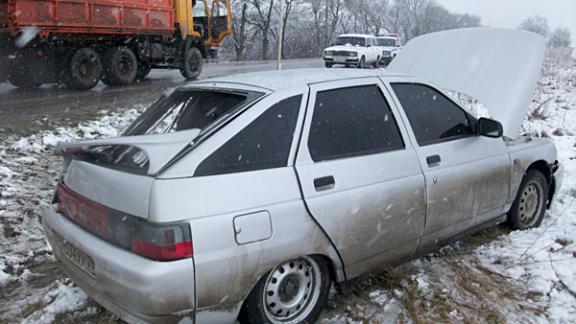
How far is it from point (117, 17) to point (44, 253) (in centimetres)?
1050

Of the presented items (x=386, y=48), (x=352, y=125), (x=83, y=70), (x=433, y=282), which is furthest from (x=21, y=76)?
(x=386, y=48)

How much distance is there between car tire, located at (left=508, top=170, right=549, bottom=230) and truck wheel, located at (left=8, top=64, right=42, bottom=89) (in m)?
11.3

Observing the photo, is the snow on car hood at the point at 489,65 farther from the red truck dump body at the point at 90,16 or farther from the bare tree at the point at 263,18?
the bare tree at the point at 263,18

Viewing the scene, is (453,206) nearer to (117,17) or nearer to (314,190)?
(314,190)

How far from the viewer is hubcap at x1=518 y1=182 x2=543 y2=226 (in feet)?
15.1

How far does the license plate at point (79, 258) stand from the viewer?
108 inches

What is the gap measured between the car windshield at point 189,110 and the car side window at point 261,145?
175 millimetres

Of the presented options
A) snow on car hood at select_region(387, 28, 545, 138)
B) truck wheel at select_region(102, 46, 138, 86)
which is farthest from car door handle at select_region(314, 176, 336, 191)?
truck wheel at select_region(102, 46, 138, 86)

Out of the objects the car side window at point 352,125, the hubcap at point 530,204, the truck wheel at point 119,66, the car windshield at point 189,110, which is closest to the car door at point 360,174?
the car side window at point 352,125

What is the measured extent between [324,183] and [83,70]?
1157cm

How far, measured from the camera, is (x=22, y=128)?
788cm

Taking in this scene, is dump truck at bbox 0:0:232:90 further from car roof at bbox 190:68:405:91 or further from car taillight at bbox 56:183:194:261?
car taillight at bbox 56:183:194:261

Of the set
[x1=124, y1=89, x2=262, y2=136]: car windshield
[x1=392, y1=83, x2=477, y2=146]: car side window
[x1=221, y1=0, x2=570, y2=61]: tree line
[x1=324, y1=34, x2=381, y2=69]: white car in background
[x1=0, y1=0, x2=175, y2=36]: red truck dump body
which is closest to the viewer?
[x1=124, y1=89, x2=262, y2=136]: car windshield

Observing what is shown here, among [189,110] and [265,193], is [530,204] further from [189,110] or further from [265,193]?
[189,110]
